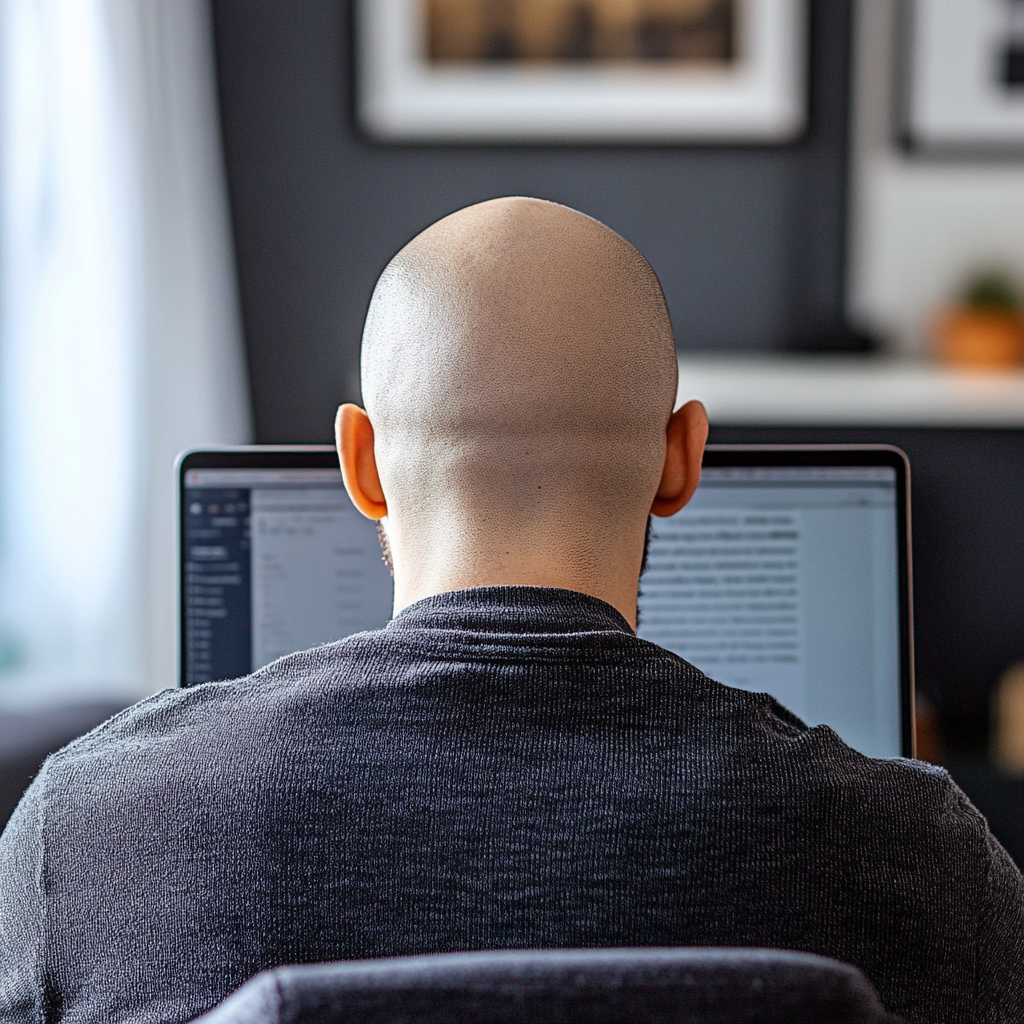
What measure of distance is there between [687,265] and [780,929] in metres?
2.38

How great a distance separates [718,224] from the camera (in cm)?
275

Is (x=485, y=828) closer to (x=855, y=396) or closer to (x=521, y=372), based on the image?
(x=521, y=372)

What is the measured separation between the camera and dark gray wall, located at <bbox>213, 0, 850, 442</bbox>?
270 cm

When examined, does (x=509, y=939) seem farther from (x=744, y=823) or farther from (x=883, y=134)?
(x=883, y=134)

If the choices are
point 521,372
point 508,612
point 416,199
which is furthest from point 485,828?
point 416,199

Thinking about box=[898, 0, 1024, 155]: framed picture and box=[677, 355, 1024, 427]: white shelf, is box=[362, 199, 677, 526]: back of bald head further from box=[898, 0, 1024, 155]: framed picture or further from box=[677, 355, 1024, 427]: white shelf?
box=[898, 0, 1024, 155]: framed picture

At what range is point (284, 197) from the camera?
275 centimetres

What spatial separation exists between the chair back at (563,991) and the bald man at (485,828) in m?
0.15

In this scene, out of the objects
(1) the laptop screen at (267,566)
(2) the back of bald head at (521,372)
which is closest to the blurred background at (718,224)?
(1) the laptop screen at (267,566)

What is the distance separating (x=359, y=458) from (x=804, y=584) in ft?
1.29

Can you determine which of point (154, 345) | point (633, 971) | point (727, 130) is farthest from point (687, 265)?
point (633, 971)

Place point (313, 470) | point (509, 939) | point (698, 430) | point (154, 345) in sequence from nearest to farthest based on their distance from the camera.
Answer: point (509, 939), point (698, 430), point (313, 470), point (154, 345)

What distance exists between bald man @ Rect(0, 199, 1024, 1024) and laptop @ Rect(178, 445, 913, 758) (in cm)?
32

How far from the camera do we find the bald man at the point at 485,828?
21.2 inches
